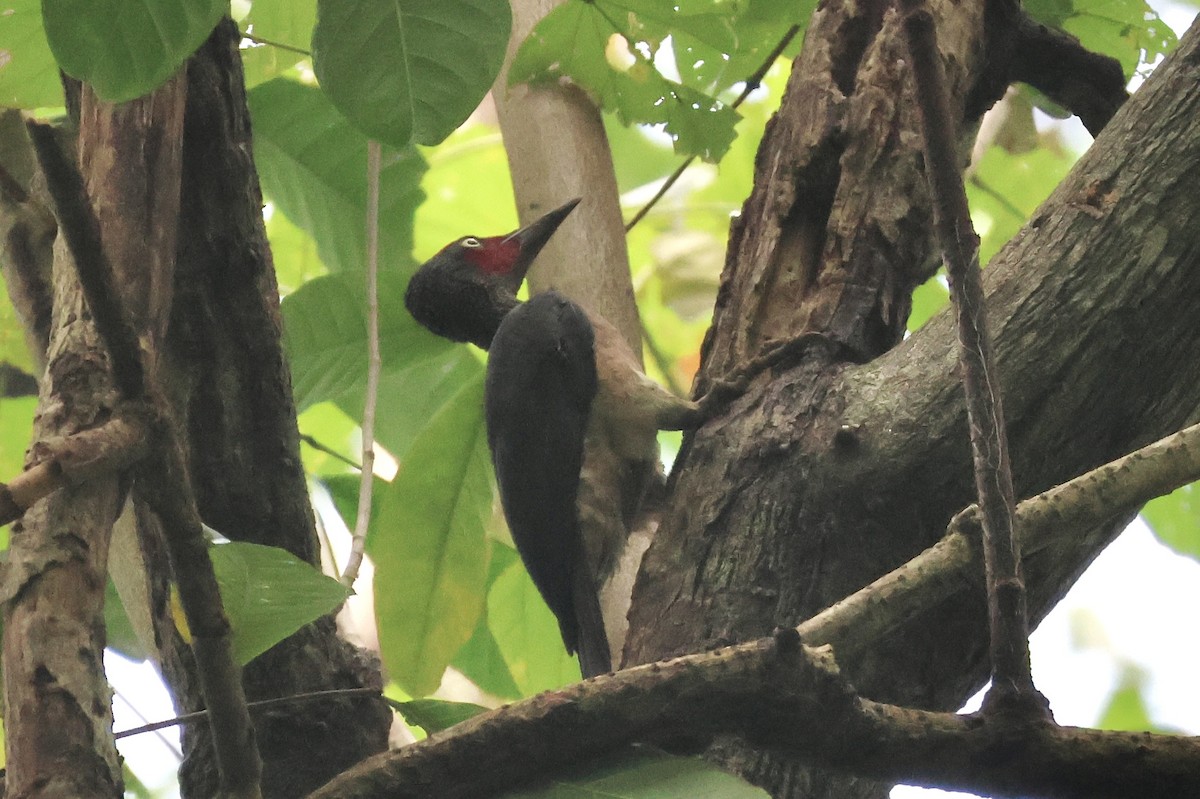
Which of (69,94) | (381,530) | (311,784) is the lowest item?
(311,784)

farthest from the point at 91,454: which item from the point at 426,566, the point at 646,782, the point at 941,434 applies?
the point at 426,566

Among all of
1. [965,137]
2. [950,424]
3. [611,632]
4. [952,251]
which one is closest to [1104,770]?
[952,251]

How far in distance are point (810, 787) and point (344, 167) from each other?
180cm

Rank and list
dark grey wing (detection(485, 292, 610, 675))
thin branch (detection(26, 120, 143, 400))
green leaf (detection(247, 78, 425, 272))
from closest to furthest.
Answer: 1. thin branch (detection(26, 120, 143, 400))
2. dark grey wing (detection(485, 292, 610, 675))
3. green leaf (detection(247, 78, 425, 272))

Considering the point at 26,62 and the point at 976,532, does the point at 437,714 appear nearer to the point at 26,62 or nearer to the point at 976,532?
the point at 976,532

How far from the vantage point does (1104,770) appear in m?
1.21

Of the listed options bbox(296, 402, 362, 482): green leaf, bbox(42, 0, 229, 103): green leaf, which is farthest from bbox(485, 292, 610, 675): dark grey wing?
bbox(42, 0, 229, 103): green leaf

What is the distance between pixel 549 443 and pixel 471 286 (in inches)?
36.9

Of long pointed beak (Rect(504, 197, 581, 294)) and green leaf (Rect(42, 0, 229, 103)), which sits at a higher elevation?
long pointed beak (Rect(504, 197, 581, 294))

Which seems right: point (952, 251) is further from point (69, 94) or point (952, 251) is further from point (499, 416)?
point (499, 416)

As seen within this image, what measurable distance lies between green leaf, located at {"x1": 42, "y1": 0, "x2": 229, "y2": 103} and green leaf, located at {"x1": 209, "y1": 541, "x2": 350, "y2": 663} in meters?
0.53

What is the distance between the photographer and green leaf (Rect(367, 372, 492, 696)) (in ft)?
8.16

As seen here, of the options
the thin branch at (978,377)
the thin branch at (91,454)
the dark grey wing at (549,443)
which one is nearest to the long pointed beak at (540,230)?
the dark grey wing at (549,443)

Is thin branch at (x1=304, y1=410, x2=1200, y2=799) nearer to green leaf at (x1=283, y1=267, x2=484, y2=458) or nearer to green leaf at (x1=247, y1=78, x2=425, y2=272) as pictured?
green leaf at (x1=283, y1=267, x2=484, y2=458)
